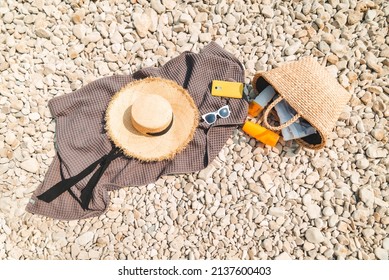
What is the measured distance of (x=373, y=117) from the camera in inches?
119

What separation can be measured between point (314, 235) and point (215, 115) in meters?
1.05

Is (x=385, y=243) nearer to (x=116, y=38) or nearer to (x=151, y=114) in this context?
(x=151, y=114)

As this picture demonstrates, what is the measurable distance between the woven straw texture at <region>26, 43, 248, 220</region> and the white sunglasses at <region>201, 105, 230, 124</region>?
0.03 metres

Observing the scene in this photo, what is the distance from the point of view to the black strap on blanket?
9.28 feet

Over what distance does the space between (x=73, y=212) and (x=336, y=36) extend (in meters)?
2.37

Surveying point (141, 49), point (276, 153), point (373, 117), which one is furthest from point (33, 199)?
point (373, 117)

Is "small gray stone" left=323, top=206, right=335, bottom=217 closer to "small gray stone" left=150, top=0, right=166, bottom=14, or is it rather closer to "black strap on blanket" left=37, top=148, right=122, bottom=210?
"black strap on blanket" left=37, top=148, right=122, bottom=210

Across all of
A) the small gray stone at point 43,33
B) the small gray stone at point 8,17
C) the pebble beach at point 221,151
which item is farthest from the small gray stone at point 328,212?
the small gray stone at point 8,17

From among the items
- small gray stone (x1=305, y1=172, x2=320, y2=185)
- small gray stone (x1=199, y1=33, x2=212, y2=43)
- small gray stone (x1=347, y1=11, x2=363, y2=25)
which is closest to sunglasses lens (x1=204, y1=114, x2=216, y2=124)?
small gray stone (x1=199, y1=33, x2=212, y2=43)

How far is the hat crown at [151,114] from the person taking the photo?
2.72m

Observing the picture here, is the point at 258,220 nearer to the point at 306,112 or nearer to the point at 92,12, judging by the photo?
the point at 306,112

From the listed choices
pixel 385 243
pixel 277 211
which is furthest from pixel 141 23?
pixel 385 243

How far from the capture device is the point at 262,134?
2938 millimetres

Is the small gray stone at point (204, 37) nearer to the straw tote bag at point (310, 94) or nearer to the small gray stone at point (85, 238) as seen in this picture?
the straw tote bag at point (310, 94)
